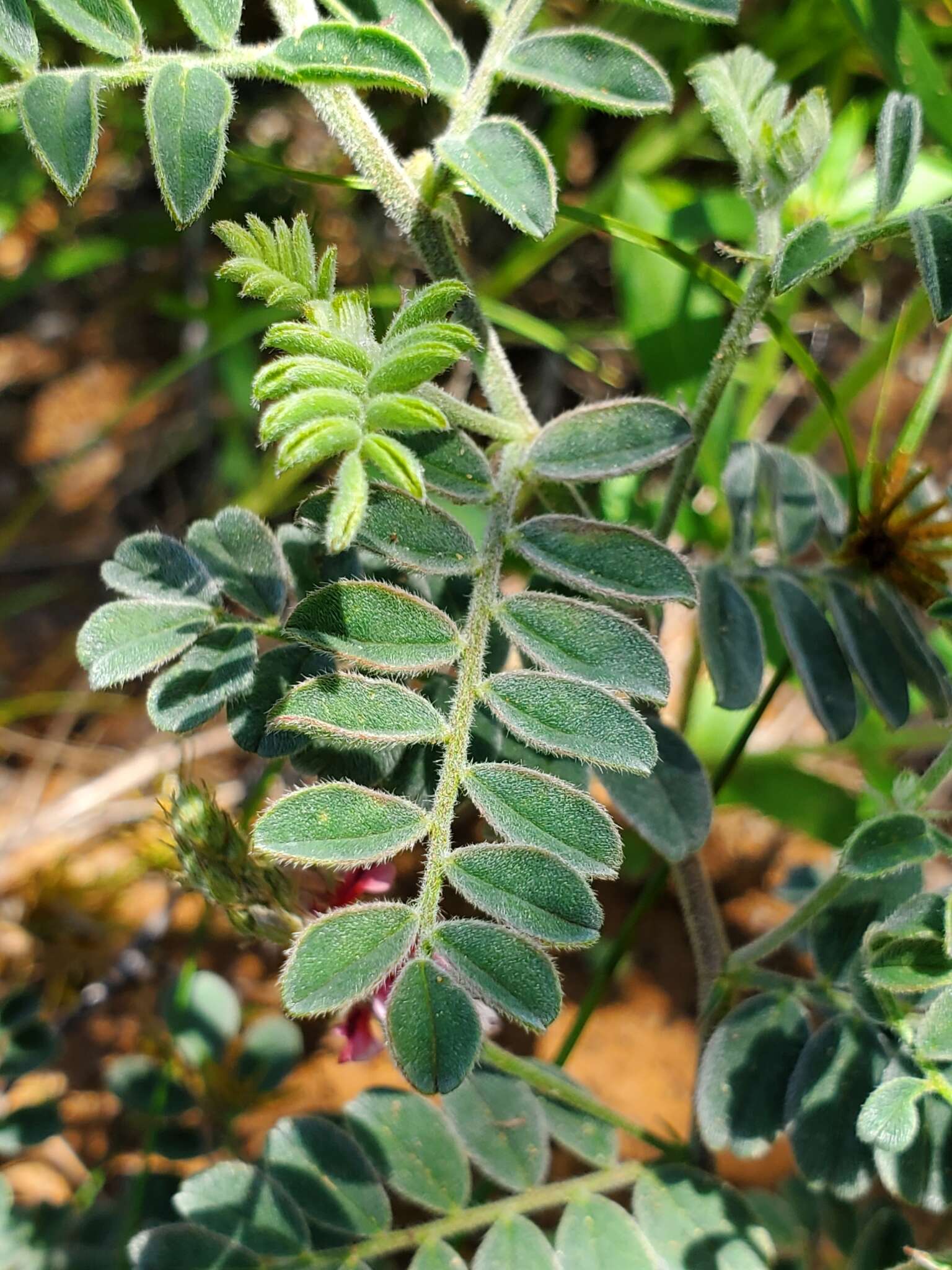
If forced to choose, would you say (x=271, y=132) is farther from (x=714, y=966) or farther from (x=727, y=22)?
(x=714, y=966)

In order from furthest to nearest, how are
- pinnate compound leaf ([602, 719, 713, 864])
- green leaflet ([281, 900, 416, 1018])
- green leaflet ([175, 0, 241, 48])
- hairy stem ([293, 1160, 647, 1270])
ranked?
hairy stem ([293, 1160, 647, 1270]) → pinnate compound leaf ([602, 719, 713, 864]) → green leaflet ([175, 0, 241, 48]) → green leaflet ([281, 900, 416, 1018])

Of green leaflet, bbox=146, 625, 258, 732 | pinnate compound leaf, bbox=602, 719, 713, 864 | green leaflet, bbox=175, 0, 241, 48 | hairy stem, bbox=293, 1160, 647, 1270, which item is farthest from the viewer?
hairy stem, bbox=293, 1160, 647, 1270

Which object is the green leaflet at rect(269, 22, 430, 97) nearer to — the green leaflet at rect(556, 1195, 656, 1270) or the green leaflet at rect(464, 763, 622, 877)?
the green leaflet at rect(464, 763, 622, 877)

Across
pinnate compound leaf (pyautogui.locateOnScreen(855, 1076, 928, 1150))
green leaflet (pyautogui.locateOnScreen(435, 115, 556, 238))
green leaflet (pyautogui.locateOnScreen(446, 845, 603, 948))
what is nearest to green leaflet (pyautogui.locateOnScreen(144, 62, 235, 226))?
green leaflet (pyautogui.locateOnScreen(435, 115, 556, 238))

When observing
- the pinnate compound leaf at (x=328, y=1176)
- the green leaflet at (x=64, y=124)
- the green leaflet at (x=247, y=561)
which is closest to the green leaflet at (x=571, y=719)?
the green leaflet at (x=247, y=561)

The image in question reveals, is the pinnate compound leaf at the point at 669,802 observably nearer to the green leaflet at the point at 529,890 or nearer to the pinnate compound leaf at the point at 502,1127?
the green leaflet at the point at 529,890

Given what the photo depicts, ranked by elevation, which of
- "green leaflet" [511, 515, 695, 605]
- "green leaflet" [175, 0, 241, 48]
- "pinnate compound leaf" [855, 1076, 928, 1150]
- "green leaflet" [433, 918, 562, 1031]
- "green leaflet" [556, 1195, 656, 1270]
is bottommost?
"green leaflet" [556, 1195, 656, 1270]
